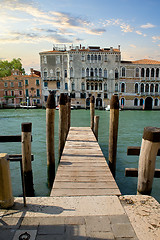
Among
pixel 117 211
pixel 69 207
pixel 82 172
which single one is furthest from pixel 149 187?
pixel 82 172

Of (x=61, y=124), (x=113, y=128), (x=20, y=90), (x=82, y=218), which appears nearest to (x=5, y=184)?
(x=82, y=218)

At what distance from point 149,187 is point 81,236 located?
1.45m

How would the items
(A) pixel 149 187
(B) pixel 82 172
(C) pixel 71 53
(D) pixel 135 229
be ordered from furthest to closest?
(C) pixel 71 53 < (B) pixel 82 172 < (A) pixel 149 187 < (D) pixel 135 229

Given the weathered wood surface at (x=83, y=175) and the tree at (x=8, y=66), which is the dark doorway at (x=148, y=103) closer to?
the weathered wood surface at (x=83, y=175)

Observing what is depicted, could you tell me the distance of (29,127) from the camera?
416 centimetres

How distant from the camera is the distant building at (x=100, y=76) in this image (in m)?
34.6

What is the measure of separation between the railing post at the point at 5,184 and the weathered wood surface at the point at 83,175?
959mm

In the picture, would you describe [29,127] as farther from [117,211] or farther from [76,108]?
[76,108]

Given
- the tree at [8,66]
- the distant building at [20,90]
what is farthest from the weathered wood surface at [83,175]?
the tree at [8,66]

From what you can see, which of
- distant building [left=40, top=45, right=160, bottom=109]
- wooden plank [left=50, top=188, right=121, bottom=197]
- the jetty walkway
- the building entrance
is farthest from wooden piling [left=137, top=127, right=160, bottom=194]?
the building entrance

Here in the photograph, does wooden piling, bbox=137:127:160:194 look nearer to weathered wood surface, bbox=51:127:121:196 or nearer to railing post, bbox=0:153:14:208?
weathered wood surface, bbox=51:127:121:196

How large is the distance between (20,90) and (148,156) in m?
38.7

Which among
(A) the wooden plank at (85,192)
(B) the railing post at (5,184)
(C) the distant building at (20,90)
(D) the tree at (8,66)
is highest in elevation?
(D) the tree at (8,66)

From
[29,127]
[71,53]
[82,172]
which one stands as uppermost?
[71,53]
